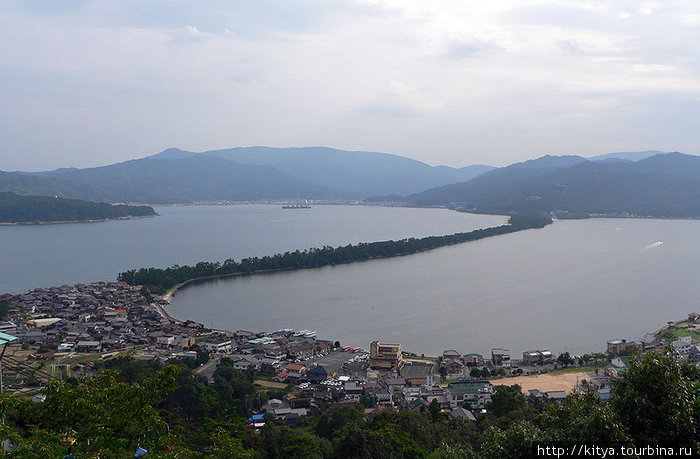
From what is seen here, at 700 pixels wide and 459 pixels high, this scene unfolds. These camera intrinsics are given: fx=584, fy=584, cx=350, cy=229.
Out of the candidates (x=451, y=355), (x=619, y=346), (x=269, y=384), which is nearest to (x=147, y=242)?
(x=269, y=384)

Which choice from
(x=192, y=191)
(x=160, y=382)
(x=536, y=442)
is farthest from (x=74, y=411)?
(x=192, y=191)

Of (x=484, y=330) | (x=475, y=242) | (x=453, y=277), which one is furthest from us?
(x=475, y=242)

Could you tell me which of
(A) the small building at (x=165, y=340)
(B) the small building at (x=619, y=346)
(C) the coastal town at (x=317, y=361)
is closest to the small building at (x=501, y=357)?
(C) the coastal town at (x=317, y=361)

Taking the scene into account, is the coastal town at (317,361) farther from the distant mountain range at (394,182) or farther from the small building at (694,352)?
the distant mountain range at (394,182)

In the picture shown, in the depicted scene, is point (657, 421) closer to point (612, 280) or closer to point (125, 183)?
point (612, 280)

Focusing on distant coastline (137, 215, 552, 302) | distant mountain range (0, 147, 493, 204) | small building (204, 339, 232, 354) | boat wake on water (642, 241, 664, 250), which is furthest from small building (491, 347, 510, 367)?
distant mountain range (0, 147, 493, 204)

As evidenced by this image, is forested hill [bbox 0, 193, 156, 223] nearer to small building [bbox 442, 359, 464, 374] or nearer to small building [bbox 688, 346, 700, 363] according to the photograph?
small building [bbox 442, 359, 464, 374]

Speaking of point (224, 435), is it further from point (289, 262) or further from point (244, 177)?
point (244, 177)
